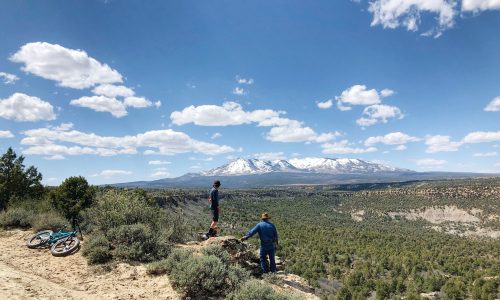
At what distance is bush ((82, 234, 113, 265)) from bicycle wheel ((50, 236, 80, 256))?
60cm

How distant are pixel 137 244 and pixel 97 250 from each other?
1205mm

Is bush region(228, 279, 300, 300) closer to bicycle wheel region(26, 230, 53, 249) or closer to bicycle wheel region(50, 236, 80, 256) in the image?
bicycle wheel region(50, 236, 80, 256)

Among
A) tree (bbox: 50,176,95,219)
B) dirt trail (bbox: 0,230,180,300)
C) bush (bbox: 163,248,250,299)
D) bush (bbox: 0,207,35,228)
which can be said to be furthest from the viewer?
tree (bbox: 50,176,95,219)

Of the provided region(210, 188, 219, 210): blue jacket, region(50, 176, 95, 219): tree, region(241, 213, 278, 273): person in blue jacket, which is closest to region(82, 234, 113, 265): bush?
region(210, 188, 219, 210): blue jacket

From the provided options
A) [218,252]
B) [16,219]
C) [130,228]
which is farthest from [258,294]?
[16,219]

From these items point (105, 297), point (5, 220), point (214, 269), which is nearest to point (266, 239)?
point (214, 269)

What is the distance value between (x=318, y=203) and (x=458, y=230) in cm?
6403

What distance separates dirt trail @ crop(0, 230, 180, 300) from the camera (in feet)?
27.8

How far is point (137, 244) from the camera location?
38.5 feet

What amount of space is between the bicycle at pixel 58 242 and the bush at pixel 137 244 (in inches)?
49.7

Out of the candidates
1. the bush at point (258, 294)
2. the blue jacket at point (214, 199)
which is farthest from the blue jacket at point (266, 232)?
the bush at point (258, 294)

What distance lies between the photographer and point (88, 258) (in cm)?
1132

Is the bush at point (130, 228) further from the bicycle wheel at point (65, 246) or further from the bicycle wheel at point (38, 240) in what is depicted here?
the bicycle wheel at point (38, 240)

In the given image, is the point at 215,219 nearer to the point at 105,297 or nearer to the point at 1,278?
the point at 105,297
